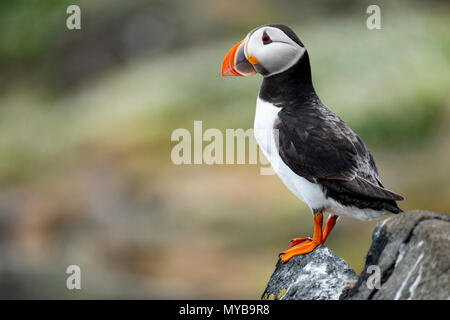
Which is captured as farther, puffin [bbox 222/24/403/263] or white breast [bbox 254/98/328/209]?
white breast [bbox 254/98/328/209]

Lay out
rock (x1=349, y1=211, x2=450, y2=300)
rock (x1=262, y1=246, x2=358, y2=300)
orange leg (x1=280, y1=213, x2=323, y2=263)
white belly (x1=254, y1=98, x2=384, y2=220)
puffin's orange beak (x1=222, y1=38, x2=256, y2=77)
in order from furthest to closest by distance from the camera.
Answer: puffin's orange beak (x1=222, y1=38, x2=256, y2=77), orange leg (x1=280, y1=213, x2=323, y2=263), white belly (x1=254, y1=98, x2=384, y2=220), rock (x1=262, y1=246, x2=358, y2=300), rock (x1=349, y1=211, x2=450, y2=300)

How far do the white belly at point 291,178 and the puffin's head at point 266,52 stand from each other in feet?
0.82

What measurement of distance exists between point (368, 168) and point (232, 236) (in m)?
5.56

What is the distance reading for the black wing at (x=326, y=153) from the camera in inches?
139

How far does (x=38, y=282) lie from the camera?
346 inches

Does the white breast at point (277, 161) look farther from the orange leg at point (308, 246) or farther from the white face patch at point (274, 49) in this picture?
the white face patch at point (274, 49)

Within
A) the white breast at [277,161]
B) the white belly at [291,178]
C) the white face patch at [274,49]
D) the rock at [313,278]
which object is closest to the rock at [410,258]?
the rock at [313,278]

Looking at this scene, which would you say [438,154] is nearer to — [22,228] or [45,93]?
[22,228]

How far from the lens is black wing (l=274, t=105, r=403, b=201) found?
3.54m

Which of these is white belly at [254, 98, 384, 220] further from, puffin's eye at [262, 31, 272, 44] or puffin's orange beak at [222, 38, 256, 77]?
puffin's eye at [262, 31, 272, 44]

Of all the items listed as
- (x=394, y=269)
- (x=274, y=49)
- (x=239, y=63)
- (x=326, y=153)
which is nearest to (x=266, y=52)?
(x=274, y=49)

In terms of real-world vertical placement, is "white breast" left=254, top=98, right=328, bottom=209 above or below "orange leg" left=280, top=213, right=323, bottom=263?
above

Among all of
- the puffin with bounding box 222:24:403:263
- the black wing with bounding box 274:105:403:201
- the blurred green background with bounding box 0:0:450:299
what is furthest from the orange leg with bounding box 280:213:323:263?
the blurred green background with bounding box 0:0:450:299
